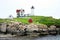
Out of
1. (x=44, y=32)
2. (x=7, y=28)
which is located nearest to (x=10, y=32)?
(x=7, y=28)

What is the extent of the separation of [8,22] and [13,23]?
2200 mm

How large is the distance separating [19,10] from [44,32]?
59.3 ft

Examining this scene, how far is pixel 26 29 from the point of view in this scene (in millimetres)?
90250

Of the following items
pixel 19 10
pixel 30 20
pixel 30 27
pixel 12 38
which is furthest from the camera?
pixel 19 10

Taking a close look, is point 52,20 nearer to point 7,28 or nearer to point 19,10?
point 19,10

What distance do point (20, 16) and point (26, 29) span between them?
20237mm

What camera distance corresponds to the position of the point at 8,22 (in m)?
93.5

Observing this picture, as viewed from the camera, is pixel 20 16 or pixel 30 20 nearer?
pixel 30 20

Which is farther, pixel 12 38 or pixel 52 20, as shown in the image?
pixel 52 20

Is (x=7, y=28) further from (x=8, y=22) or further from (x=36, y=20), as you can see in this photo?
(x=36, y=20)

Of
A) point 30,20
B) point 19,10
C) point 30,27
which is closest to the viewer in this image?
point 30,27

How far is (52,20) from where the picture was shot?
103875 millimetres

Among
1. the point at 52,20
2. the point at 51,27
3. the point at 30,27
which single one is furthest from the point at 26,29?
A: the point at 52,20

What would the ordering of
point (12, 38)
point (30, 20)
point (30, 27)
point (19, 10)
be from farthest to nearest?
point (19, 10)
point (30, 20)
point (30, 27)
point (12, 38)
